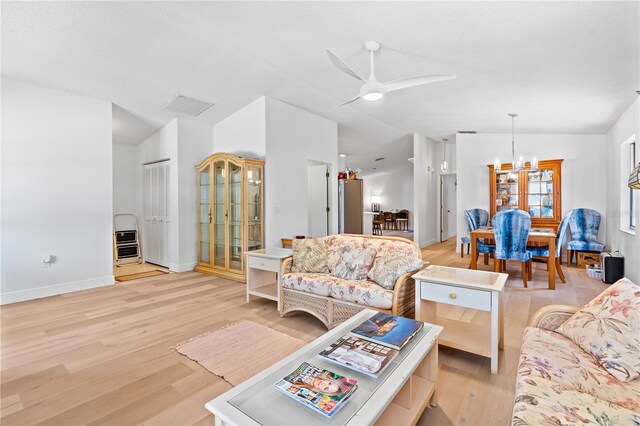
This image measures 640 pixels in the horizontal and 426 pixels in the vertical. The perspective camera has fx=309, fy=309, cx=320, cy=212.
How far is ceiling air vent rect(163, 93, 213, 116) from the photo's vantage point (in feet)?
15.0

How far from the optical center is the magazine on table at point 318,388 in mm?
1190

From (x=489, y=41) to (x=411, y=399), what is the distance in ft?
10.1

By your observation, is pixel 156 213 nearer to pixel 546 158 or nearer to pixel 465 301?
pixel 465 301

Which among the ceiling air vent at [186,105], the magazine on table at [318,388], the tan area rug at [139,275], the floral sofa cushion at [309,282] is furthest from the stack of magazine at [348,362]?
the tan area rug at [139,275]

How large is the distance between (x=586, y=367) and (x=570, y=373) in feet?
0.42

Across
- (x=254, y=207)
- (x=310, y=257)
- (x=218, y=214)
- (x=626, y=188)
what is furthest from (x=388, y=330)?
(x=626, y=188)

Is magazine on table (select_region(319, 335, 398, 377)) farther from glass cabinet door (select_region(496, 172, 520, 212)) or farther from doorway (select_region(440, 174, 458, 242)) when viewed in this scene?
doorway (select_region(440, 174, 458, 242))

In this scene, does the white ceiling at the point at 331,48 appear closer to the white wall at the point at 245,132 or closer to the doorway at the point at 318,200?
the white wall at the point at 245,132

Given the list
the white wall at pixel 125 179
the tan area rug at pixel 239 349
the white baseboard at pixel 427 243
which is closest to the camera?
the tan area rug at pixel 239 349

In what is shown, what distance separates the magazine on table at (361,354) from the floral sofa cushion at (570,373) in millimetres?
564

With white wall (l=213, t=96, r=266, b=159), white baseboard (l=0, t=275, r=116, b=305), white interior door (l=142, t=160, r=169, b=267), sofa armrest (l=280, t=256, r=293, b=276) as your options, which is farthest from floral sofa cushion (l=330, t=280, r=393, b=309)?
white interior door (l=142, t=160, r=169, b=267)

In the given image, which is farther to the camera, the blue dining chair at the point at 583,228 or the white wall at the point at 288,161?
the blue dining chair at the point at 583,228

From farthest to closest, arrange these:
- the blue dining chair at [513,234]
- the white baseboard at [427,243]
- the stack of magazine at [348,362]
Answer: the white baseboard at [427,243] → the blue dining chair at [513,234] → the stack of magazine at [348,362]

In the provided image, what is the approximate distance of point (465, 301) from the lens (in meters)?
2.19
